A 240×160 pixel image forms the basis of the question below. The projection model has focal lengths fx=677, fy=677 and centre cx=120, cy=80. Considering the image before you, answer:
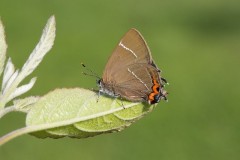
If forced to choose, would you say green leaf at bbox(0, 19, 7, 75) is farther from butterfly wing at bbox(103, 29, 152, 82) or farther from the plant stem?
butterfly wing at bbox(103, 29, 152, 82)

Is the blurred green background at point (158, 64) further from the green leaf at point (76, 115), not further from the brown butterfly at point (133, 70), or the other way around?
the green leaf at point (76, 115)

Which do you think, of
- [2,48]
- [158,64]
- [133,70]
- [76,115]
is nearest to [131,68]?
[133,70]

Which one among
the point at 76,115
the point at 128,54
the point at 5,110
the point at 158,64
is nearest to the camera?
the point at 5,110

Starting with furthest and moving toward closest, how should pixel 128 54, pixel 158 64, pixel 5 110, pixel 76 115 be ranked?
pixel 158 64
pixel 128 54
pixel 76 115
pixel 5 110

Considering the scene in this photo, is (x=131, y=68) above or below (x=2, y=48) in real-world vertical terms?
below

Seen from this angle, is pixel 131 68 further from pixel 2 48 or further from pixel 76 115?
pixel 2 48

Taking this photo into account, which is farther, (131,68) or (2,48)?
(131,68)

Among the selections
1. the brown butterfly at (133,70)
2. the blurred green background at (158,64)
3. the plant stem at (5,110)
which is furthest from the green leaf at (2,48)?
the blurred green background at (158,64)
